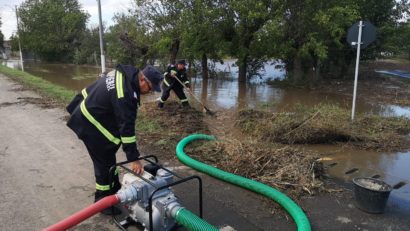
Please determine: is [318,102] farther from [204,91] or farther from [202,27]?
[202,27]

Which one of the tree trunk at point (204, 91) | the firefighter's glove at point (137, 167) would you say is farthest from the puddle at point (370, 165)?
the tree trunk at point (204, 91)

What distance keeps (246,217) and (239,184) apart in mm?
683

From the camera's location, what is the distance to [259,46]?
51.9 ft

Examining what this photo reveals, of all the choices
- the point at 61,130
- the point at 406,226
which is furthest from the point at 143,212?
Answer: the point at 61,130

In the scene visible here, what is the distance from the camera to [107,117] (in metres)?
3.57

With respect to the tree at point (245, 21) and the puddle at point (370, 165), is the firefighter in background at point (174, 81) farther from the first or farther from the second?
the tree at point (245, 21)

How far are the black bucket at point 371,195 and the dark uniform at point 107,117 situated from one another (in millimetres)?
2559

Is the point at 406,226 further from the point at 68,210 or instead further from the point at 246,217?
the point at 68,210

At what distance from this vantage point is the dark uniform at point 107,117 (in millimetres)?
3273

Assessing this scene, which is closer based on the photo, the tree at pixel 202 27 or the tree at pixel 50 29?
Result: the tree at pixel 202 27

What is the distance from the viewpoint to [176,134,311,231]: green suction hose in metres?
3.57

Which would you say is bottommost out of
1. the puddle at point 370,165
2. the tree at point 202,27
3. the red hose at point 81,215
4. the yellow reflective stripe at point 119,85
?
the puddle at point 370,165

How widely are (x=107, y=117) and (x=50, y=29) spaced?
149ft

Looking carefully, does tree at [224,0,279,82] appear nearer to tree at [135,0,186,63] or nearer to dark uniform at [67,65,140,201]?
tree at [135,0,186,63]
